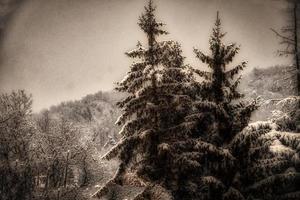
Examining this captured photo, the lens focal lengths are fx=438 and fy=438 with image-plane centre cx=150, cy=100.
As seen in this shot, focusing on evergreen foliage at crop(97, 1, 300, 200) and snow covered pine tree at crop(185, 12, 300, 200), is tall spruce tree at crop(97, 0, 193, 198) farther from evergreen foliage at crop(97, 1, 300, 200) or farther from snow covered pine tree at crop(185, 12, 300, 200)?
snow covered pine tree at crop(185, 12, 300, 200)

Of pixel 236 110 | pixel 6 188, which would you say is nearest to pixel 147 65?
pixel 236 110

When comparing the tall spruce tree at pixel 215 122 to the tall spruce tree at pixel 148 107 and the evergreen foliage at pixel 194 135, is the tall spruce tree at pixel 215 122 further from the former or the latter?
the tall spruce tree at pixel 148 107

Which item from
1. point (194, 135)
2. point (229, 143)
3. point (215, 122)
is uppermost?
point (215, 122)

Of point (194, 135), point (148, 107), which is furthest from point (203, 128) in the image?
point (148, 107)

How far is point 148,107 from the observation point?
18688 millimetres

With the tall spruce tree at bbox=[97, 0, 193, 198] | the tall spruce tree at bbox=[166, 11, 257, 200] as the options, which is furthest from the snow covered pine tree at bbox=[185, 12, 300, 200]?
the tall spruce tree at bbox=[97, 0, 193, 198]

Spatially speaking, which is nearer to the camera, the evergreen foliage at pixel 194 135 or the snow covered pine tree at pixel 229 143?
the evergreen foliage at pixel 194 135

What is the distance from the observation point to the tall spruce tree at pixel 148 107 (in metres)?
19.0

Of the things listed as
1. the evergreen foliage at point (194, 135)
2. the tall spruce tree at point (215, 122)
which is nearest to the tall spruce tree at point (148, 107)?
the evergreen foliage at point (194, 135)

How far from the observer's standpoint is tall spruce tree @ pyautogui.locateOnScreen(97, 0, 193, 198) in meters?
19.0

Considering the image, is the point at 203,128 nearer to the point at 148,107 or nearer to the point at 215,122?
the point at 215,122

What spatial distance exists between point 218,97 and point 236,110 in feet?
3.48

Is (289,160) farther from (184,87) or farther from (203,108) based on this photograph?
(184,87)

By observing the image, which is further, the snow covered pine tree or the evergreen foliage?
the snow covered pine tree
